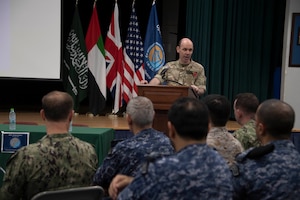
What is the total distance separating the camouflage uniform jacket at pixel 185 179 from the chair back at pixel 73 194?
0.40 meters

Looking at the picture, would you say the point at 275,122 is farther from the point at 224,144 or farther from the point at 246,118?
the point at 246,118

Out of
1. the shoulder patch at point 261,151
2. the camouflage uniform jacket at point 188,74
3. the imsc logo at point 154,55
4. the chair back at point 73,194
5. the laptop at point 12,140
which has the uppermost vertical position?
the imsc logo at point 154,55

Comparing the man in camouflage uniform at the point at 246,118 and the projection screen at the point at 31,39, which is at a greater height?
the projection screen at the point at 31,39

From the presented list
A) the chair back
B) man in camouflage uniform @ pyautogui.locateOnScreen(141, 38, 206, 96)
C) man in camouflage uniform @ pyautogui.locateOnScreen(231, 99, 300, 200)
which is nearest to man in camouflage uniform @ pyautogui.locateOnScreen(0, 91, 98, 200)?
the chair back

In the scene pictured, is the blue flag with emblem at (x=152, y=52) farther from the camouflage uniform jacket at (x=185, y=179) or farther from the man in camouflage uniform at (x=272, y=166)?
the camouflage uniform jacket at (x=185, y=179)

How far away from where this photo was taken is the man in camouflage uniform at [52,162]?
2.26m

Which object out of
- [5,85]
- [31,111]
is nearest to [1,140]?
[31,111]

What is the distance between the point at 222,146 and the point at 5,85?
24.6 feet

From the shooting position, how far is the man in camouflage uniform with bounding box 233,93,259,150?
9.59 feet

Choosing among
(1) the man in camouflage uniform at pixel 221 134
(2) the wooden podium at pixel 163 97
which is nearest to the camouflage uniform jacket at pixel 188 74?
(2) the wooden podium at pixel 163 97

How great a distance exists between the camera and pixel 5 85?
30.3 feet

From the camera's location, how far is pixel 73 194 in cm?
204

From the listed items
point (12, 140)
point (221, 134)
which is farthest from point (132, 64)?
point (221, 134)

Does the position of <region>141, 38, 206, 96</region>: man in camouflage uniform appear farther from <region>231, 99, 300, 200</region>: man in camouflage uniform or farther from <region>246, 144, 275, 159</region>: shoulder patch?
<region>246, 144, 275, 159</region>: shoulder patch
